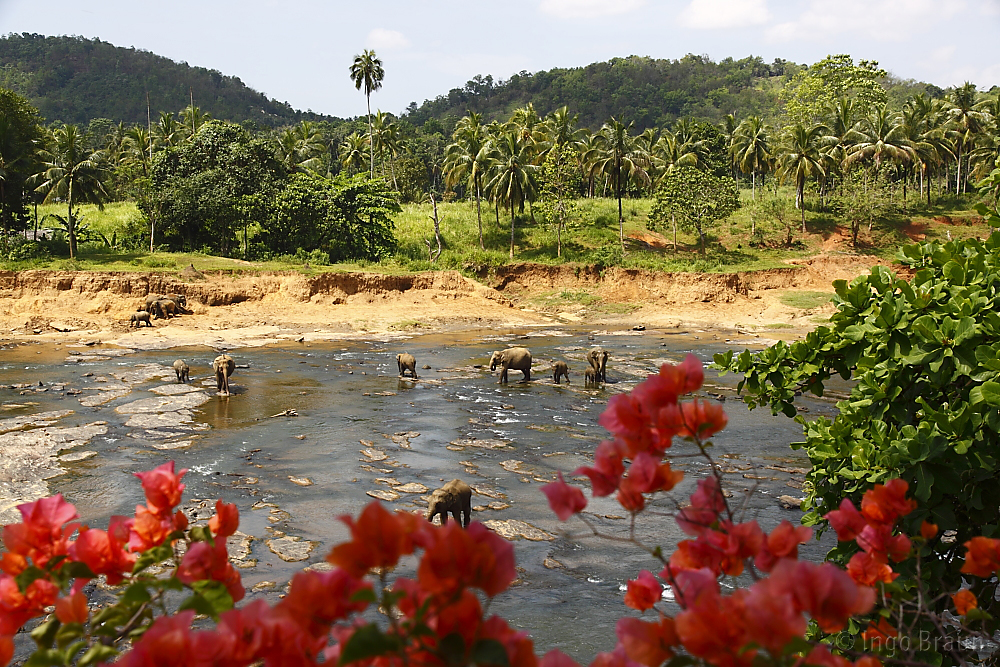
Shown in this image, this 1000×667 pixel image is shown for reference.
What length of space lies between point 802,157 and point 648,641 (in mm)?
54964

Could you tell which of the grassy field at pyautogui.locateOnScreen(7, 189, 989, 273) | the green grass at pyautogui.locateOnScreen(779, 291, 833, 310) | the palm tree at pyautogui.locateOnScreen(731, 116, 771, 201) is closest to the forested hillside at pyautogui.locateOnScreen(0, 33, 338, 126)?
the grassy field at pyautogui.locateOnScreen(7, 189, 989, 273)

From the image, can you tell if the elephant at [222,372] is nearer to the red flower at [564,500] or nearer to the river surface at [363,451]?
the river surface at [363,451]

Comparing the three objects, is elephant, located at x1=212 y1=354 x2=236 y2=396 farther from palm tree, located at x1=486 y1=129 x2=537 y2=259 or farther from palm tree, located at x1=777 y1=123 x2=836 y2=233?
palm tree, located at x1=777 y1=123 x2=836 y2=233

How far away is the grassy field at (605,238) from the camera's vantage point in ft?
142

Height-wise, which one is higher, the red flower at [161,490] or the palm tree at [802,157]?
the palm tree at [802,157]

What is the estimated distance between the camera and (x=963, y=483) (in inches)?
138

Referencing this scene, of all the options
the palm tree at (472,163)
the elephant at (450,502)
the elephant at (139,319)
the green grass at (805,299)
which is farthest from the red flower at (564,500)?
the palm tree at (472,163)

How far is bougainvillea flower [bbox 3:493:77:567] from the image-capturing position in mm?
1986

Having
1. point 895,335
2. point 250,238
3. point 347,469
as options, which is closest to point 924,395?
point 895,335

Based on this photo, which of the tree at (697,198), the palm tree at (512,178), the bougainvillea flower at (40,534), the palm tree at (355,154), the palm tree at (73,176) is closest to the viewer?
the bougainvillea flower at (40,534)

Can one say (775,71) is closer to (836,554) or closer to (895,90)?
(895,90)

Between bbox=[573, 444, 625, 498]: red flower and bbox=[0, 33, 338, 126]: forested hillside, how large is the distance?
164 metres

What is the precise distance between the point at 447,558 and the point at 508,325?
34.4 m

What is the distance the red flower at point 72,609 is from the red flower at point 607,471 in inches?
51.1
